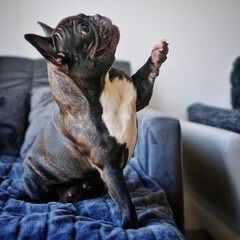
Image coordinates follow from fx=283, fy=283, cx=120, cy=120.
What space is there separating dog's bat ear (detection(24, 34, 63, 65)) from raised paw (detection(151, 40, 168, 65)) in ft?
0.80

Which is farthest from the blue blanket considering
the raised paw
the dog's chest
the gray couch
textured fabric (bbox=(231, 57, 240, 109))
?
textured fabric (bbox=(231, 57, 240, 109))

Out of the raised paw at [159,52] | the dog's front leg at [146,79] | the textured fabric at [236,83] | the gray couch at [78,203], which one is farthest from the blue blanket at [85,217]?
the textured fabric at [236,83]

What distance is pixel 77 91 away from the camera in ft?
2.03

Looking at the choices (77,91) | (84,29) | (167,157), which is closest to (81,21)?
(84,29)

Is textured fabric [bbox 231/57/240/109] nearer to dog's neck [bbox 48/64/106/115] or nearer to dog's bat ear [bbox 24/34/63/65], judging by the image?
dog's neck [bbox 48/64/106/115]

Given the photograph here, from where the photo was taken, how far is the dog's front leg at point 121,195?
62cm

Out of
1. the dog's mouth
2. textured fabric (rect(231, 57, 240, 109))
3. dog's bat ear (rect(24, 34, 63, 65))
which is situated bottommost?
textured fabric (rect(231, 57, 240, 109))

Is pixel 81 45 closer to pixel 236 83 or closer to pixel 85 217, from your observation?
pixel 85 217

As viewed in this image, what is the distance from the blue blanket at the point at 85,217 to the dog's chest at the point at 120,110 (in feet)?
0.60

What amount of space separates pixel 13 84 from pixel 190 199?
1143 mm

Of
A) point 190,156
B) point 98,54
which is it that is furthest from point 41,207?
point 190,156

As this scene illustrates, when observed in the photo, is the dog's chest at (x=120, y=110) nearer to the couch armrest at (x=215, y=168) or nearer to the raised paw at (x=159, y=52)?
the raised paw at (x=159, y=52)

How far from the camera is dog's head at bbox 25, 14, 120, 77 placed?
56 centimetres

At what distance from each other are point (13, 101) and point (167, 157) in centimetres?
87
